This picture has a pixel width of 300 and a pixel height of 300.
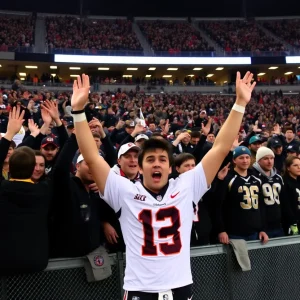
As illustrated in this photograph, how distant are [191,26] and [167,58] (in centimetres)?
871

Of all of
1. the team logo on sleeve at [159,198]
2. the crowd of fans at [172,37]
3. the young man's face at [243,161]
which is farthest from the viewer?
the crowd of fans at [172,37]

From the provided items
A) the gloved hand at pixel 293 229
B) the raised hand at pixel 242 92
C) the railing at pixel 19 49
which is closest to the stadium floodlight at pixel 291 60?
the railing at pixel 19 49

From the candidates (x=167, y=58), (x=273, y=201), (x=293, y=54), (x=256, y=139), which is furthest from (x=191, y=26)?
(x=273, y=201)

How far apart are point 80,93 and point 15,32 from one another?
34.1m

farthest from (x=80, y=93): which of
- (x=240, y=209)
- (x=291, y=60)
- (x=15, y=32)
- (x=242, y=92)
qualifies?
(x=291, y=60)

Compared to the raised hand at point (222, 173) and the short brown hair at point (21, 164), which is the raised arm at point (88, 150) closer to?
the short brown hair at point (21, 164)

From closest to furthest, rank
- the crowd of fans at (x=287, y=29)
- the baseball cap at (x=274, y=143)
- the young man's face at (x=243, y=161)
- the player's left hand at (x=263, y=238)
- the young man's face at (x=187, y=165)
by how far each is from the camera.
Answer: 1. the player's left hand at (x=263, y=238)
2. the young man's face at (x=187, y=165)
3. the young man's face at (x=243, y=161)
4. the baseball cap at (x=274, y=143)
5. the crowd of fans at (x=287, y=29)

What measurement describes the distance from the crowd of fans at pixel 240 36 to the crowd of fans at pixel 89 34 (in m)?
8.27

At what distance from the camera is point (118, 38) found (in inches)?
1410

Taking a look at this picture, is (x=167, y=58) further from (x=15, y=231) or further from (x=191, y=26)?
(x=15, y=231)

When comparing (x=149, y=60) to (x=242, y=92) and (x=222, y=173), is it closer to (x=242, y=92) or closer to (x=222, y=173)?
(x=222, y=173)

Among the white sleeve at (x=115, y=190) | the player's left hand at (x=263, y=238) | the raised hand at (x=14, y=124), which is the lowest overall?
the player's left hand at (x=263, y=238)

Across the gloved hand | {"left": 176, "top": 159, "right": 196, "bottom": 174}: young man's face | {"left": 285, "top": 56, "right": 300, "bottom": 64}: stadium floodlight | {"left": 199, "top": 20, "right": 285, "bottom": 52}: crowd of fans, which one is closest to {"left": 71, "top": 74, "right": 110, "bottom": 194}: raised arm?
{"left": 176, "top": 159, "right": 196, "bottom": 174}: young man's face

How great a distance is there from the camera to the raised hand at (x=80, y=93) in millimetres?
2523
